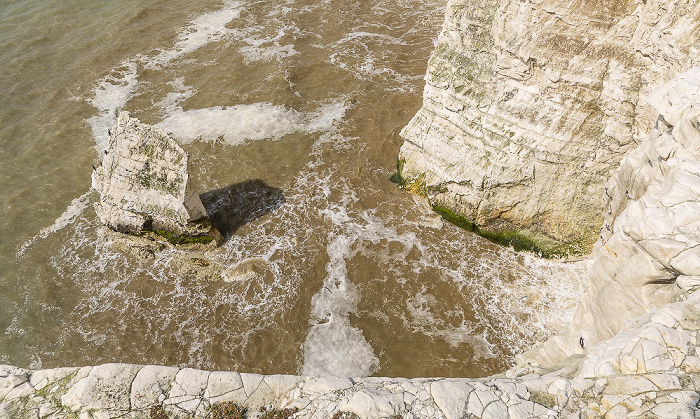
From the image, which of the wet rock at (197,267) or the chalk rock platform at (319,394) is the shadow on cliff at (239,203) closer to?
the wet rock at (197,267)

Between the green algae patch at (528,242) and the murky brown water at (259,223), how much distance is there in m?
0.41

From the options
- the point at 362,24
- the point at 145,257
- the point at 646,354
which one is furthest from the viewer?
the point at 362,24

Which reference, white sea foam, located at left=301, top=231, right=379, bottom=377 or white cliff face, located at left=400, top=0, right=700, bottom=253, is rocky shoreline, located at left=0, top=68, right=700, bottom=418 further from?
white sea foam, located at left=301, top=231, right=379, bottom=377

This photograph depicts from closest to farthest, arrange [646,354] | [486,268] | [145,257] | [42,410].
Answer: [646,354]
[42,410]
[486,268]
[145,257]

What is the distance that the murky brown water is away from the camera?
1164cm

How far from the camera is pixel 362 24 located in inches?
1035

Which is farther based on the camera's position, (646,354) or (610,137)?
(610,137)

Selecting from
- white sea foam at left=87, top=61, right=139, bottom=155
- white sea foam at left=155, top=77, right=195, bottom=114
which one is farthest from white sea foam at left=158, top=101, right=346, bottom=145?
white sea foam at left=87, top=61, right=139, bottom=155

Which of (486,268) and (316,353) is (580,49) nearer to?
(486,268)

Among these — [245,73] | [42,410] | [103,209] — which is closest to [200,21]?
[245,73]

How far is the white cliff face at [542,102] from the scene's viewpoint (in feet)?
32.9

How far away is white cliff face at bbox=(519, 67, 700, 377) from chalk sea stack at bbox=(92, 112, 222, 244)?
11.8m

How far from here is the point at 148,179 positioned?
13.7m

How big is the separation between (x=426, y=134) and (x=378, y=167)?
300 centimetres
